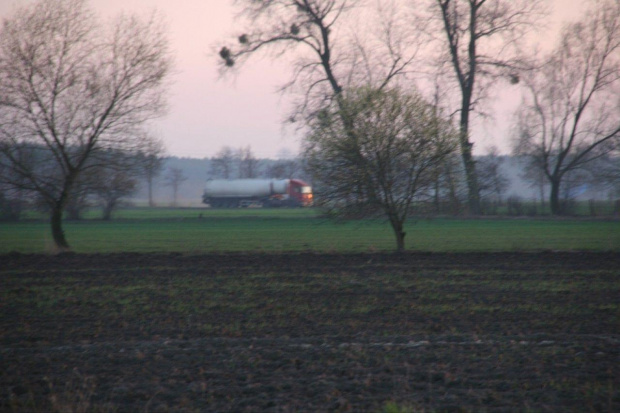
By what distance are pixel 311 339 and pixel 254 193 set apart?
2848 inches

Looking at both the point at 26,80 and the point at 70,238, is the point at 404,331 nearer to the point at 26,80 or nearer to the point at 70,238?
the point at 26,80

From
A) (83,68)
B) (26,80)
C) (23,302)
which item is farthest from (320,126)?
(23,302)

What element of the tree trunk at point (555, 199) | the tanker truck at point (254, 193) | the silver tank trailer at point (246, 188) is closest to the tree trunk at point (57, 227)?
the tree trunk at point (555, 199)

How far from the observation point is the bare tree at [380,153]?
797 inches

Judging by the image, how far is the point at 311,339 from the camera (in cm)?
934

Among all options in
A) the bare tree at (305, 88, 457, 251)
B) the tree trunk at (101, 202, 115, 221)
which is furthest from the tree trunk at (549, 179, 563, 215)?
the tree trunk at (101, 202, 115, 221)

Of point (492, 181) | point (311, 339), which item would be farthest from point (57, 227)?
point (492, 181)

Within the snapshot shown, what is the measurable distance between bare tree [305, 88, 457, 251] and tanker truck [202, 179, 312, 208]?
5681 cm

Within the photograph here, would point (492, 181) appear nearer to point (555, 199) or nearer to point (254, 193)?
point (555, 199)

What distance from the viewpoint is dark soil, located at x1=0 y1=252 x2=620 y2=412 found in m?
6.64

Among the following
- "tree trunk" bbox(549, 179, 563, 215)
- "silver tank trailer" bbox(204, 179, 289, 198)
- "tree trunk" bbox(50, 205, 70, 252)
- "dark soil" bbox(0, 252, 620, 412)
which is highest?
"silver tank trailer" bbox(204, 179, 289, 198)

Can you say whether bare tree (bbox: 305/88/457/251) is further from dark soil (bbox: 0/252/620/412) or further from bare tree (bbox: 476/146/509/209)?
bare tree (bbox: 476/146/509/209)

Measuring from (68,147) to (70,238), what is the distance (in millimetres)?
8896

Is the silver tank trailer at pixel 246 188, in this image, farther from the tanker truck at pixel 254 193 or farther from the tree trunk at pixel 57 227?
the tree trunk at pixel 57 227
